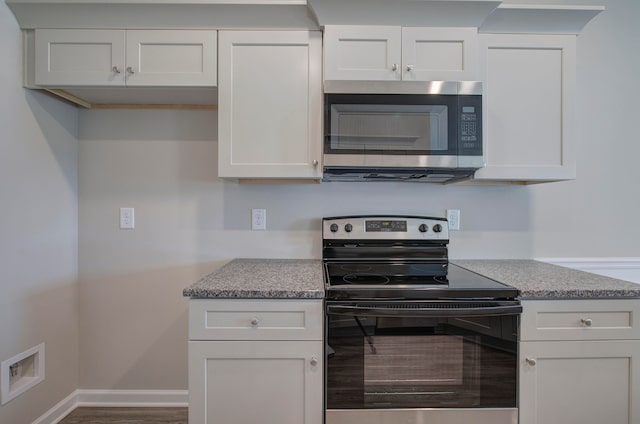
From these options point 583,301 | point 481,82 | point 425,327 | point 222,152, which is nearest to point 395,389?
point 425,327

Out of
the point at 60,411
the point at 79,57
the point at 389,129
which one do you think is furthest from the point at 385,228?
the point at 60,411

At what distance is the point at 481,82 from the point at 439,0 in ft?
1.39

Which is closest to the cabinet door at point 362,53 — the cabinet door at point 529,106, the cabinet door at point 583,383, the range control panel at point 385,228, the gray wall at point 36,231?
the cabinet door at point 529,106

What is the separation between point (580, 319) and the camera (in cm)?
133

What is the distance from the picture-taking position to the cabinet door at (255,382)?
130cm

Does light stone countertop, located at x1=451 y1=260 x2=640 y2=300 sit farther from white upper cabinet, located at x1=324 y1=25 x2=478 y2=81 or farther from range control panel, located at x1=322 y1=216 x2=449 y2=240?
white upper cabinet, located at x1=324 y1=25 x2=478 y2=81

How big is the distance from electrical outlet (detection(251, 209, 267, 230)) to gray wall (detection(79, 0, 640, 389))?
0.12 feet

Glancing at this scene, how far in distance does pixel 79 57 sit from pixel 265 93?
3.06ft

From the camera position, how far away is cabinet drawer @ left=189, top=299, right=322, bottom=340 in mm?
1303

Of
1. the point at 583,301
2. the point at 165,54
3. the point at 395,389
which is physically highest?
the point at 165,54

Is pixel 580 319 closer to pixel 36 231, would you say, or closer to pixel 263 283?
pixel 263 283

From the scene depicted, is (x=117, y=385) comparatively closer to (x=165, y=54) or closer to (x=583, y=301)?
(x=165, y=54)

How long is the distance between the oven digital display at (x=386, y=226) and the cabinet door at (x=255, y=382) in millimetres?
794

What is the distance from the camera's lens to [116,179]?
1976 mm
